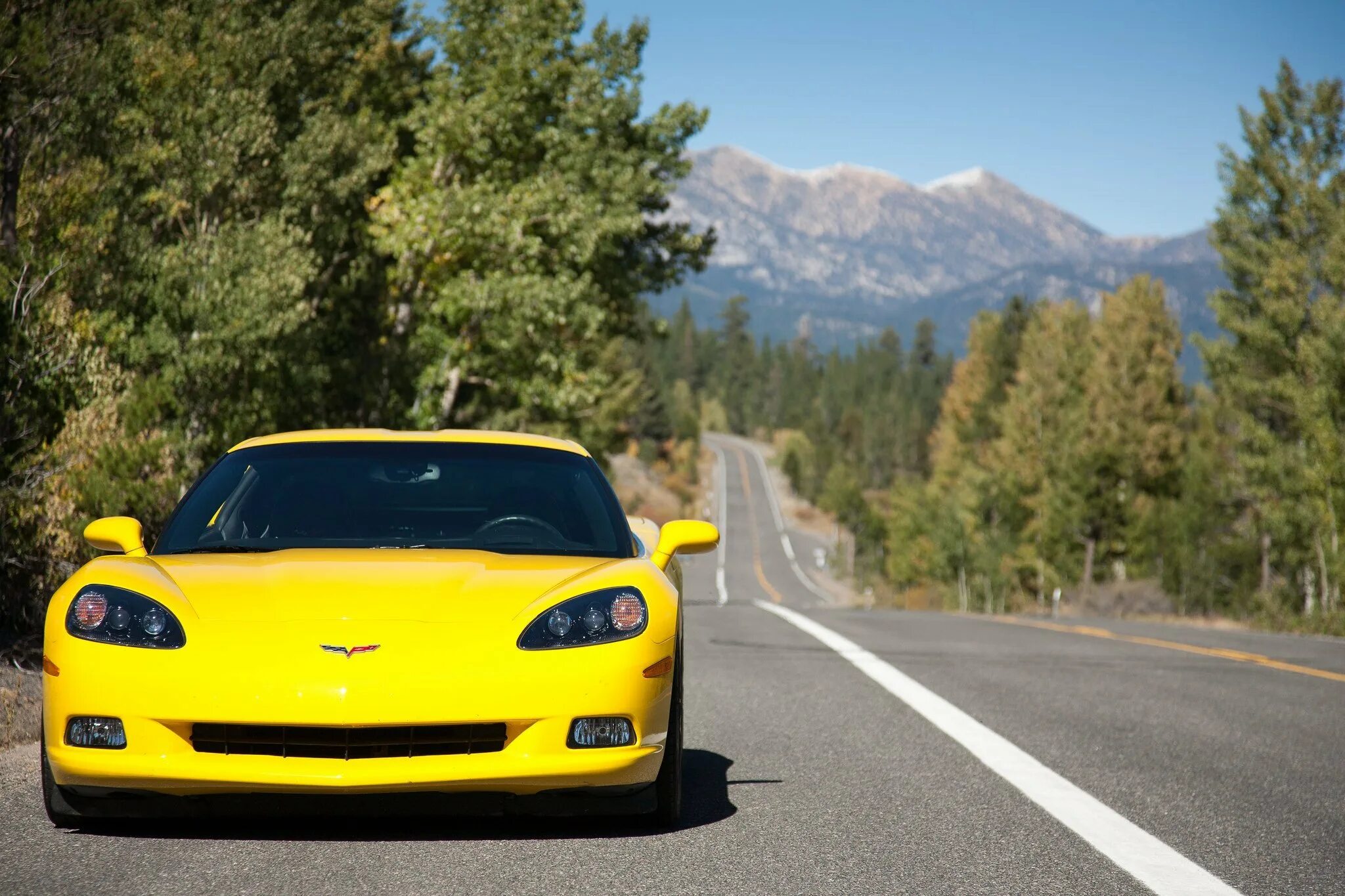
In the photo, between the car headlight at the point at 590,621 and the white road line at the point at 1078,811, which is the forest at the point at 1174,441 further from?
the car headlight at the point at 590,621

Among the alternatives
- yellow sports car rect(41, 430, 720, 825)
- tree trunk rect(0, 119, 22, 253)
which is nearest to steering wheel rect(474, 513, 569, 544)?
yellow sports car rect(41, 430, 720, 825)

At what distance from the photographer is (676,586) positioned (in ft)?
18.1

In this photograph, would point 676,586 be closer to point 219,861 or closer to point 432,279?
point 219,861

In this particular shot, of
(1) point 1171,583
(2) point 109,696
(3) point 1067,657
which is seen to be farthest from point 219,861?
(1) point 1171,583

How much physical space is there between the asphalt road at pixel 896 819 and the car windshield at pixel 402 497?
115cm

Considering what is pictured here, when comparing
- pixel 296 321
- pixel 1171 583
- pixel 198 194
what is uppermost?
pixel 198 194

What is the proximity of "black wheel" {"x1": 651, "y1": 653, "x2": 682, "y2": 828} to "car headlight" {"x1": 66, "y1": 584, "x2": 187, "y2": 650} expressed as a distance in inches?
63.4

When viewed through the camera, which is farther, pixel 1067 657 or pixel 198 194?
pixel 198 194

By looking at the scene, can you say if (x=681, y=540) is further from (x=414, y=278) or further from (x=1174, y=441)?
(x=1174, y=441)

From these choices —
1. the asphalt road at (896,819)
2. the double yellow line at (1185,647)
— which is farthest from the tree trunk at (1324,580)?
the asphalt road at (896,819)

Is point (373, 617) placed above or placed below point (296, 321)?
below

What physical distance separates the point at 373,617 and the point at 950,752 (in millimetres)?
3502

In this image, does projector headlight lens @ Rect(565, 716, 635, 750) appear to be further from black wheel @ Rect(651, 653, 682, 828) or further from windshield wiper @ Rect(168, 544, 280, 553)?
windshield wiper @ Rect(168, 544, 280, 553)

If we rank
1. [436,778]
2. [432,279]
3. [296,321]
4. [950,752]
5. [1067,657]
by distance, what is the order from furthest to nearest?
1. [432,279]
2. [296,321]
3. [1067,657]
4. [950,752]
5. [436,778]
